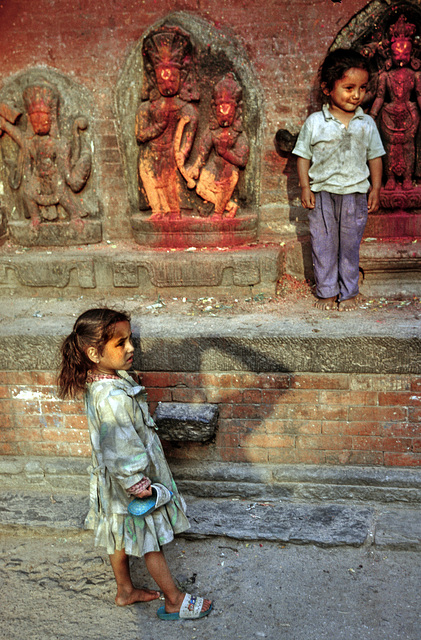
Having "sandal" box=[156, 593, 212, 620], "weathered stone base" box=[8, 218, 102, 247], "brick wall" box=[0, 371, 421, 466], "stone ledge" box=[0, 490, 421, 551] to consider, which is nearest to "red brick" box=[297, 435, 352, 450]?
"brick wall" box=[0, 371, 421, 466]

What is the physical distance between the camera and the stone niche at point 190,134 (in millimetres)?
4523

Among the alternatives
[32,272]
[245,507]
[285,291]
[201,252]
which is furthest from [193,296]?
Result: [245,507]

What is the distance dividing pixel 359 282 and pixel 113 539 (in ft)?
8.91

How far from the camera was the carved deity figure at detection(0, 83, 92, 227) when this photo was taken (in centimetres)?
479

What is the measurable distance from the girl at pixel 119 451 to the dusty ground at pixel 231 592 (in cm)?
18

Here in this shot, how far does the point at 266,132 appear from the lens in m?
4.73

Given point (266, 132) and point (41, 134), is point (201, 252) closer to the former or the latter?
point (266, 132)

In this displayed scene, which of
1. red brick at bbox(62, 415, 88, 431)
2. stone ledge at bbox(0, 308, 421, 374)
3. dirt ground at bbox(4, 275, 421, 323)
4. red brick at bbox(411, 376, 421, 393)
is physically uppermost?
dirt ground at bbox(4, 275, 421, 323)

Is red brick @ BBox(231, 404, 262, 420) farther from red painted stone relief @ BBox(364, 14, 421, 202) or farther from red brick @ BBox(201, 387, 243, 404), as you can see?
red painted stone relief @ BBox(364, 14, 421, 202)

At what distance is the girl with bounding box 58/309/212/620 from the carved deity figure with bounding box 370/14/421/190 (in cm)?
276

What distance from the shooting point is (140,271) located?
4641 millimetres

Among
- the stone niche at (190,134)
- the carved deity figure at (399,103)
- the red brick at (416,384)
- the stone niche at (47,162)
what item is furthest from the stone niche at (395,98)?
the stone niche at (47,162)

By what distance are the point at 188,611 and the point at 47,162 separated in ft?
11.5

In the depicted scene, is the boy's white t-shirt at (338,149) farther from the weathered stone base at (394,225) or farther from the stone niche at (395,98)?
the weathered stone base at (394,225)
